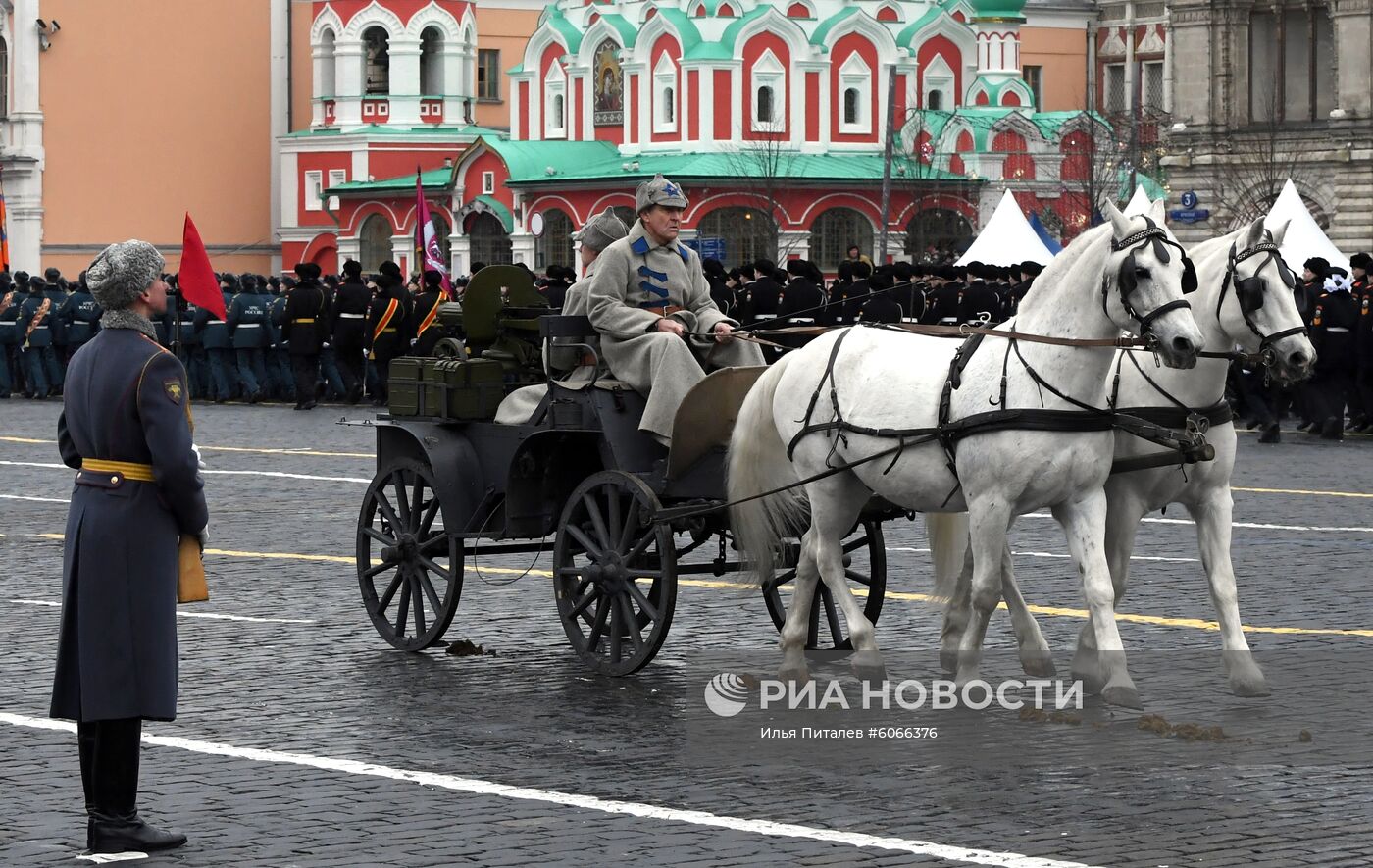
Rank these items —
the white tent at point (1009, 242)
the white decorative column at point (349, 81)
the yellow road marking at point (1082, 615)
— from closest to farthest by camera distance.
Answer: the yellow road marking at point (1082, 615), the white tent at point (1009, 242), the white decorative column at point (349, 81)

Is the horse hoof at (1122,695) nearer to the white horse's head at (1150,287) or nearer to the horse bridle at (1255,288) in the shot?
the white horse's head at (1150,287)

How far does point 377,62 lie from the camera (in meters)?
67.5

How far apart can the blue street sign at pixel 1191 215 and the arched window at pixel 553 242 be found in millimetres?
14936

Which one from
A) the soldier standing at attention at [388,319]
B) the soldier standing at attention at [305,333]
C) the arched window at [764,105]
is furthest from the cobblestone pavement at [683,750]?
the arched window at [764,105]

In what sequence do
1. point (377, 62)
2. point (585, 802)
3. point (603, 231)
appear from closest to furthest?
point (585, 802) → point (603, 231) → point (377, 62)

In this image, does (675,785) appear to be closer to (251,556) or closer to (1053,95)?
(251,556)

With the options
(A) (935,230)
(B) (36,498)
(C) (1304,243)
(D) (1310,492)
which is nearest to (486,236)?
(A) (935,230)

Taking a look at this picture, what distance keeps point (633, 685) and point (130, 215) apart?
199ft

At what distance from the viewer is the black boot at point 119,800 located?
6.91 meters

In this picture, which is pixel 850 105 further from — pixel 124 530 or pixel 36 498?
pixel 124 530

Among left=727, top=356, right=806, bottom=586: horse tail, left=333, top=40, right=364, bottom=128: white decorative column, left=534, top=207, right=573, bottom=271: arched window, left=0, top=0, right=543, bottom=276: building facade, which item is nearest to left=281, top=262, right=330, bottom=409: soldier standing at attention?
left=727, top=356, right=806, bottom=586: horse tail

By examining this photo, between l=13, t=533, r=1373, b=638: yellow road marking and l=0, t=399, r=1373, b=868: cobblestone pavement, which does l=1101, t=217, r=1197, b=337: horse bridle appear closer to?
l=0, t=399, r=1373, b=868: cobblestone pavement

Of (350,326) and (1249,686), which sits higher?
(350,326)

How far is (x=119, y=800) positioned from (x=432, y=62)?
61894mm
